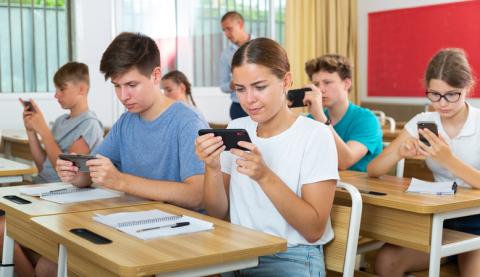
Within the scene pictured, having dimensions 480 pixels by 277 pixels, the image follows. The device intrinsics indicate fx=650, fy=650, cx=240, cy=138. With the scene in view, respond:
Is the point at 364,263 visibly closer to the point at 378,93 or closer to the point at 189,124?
the point at 189,124

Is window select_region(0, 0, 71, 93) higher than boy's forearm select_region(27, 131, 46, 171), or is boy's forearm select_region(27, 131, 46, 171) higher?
window select_region(0, 0, 71, 93)

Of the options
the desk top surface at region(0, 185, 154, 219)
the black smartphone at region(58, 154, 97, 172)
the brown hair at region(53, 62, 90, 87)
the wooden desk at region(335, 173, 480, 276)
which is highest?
the brown hair at region(53, 62, 90, 87)

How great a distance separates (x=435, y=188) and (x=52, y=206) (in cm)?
140

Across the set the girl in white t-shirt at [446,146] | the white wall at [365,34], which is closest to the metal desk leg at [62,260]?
the girl in white t-shirt at [446,146]

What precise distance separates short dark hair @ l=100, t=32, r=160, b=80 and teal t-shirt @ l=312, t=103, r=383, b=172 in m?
1.16

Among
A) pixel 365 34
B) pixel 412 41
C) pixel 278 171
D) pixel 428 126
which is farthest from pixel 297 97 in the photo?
pixel 365 34

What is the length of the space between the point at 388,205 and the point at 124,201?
929mm

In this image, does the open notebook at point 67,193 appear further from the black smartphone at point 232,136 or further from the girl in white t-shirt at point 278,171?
the black smartphone at point 232,136

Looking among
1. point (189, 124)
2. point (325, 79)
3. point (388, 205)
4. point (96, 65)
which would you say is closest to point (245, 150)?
A: point (189, 124)

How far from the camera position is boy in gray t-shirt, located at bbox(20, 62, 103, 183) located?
138 inches

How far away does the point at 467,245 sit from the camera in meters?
2.33

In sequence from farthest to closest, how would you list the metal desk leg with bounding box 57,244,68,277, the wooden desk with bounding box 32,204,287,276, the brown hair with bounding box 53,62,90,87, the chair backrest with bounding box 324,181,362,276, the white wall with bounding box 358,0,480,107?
the white wall with bounding box 358,0,480,107
the brown hair with bounding box 53,62,90,87
the chair backrest with bounding box 324,181,362,276
the metal desk leg with bounding box 57,244,68,277
the wooden desk with bounding box 32,204,287,276

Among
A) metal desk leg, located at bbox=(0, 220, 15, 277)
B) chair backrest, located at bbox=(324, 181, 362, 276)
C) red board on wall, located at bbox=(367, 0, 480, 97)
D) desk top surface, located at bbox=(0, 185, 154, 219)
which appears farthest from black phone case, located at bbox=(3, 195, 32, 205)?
red board on wall, located at bbox=(367, 0, 480, 97)

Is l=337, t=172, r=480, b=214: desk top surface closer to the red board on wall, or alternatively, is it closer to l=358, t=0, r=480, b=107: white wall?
the red board on wall
